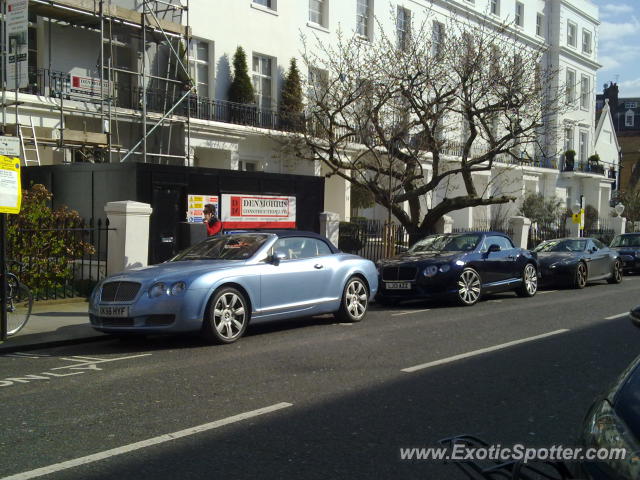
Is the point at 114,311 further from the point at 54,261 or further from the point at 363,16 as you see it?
the point at 363,16

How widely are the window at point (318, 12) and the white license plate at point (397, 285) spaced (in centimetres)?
1774

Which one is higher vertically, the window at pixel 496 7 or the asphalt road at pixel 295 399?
the window at pixel 496 7

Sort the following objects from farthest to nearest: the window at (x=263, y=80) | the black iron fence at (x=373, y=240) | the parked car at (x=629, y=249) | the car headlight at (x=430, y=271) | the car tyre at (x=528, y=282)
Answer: the window at (x=263, y=80) → the parked car at (x=629, y=249) → the black iron fence at (x=373, y=240) → the car tyre at (x=528, y=282) → the car headlight at (x=430, y=271)

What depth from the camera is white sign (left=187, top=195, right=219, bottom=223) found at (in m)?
16.9

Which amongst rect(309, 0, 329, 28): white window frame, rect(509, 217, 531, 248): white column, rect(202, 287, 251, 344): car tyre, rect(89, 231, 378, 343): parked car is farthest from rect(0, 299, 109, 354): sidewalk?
rect(309, 0, 329, 28): white window frame

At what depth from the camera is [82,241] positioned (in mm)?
13914

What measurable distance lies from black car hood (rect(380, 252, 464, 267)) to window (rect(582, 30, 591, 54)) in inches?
1550

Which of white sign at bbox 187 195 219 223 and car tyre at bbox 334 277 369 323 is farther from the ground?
white sign at bbox 187 195 219 223

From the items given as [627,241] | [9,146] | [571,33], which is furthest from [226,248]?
[571,33]

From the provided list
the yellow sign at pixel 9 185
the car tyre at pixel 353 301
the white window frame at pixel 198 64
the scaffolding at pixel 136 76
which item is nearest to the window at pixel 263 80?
the white window frame at pixel 198 64

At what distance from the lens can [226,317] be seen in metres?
9.09

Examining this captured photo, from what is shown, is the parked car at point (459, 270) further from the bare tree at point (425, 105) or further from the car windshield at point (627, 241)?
the car windshield at point (627, 241)

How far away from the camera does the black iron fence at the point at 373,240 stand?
20.9 metres

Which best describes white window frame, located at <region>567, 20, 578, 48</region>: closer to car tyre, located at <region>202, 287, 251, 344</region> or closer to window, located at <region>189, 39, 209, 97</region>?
window, located at <region>189, 39, 209, 97</region>
